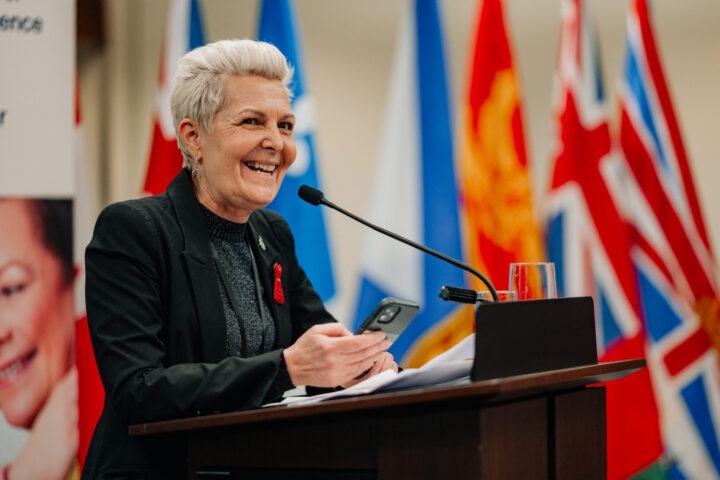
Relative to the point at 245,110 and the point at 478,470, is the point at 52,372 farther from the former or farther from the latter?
the point at 478,470

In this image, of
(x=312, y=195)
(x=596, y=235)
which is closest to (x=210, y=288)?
(x=312, y=195)

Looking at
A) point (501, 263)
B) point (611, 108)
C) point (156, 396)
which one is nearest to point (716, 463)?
point (501, 263)

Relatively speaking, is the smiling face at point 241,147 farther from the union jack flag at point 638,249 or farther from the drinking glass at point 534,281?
the union jack flag at point 638,249

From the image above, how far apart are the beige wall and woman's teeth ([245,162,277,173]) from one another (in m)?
2.24

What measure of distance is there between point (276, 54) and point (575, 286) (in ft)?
6.20

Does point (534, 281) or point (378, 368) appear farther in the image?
point (378, 368)

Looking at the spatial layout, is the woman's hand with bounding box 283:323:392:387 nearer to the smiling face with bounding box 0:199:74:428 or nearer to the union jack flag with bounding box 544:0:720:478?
the smiling face with bounding box 0:199:74:428

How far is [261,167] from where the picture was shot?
182 centimetres

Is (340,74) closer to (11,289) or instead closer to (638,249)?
(638,249)

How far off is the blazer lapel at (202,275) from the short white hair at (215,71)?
188 mm

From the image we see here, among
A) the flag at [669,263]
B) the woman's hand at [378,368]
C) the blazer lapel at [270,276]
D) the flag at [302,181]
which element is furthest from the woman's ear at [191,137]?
the flag at [669,263]

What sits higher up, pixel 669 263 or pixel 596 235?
pixel 596 235

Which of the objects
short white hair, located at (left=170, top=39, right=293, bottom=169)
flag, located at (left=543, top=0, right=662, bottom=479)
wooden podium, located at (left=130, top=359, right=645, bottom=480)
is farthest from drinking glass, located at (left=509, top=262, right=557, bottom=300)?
flag, located at (left=543, top=0, right=662, bottom=479)

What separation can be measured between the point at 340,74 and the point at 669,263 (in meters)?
1.89
